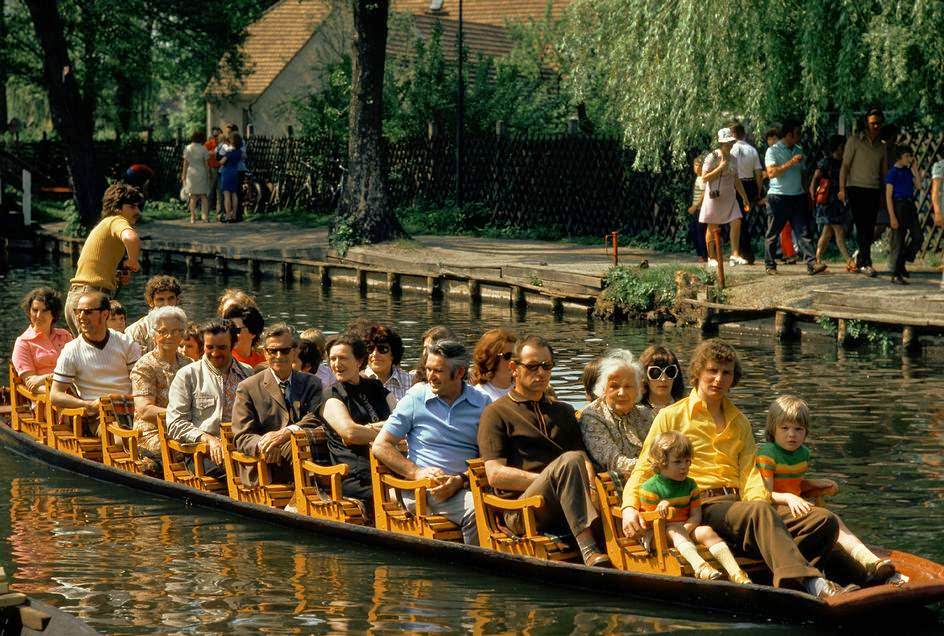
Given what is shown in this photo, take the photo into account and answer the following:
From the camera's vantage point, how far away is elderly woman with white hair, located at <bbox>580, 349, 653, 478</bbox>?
920 centimetres

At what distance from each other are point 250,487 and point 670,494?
3.35m

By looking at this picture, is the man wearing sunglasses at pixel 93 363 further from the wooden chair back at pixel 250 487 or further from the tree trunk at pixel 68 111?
the tree trunk at pixel 68 111

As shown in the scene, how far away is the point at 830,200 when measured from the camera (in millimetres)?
20781

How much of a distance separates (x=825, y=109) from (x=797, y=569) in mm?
14192

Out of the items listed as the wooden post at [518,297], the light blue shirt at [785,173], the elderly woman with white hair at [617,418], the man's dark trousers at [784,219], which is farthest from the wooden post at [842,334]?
the elderly woman with white hair at [617,418]

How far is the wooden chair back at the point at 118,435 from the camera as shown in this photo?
39.3 ft

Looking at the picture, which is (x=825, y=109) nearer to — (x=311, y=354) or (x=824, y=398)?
(x=824, y=398)

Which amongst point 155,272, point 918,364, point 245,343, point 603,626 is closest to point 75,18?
point 155,272

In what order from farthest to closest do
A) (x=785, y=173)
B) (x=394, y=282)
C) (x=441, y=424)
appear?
(x=394, y=282)
(x=785, y=173)
(x=441, y=424)

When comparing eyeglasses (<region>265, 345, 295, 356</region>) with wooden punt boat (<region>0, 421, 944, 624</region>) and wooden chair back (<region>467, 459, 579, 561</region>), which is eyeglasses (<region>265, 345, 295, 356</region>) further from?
wooden chair back (<region>467, 459, 579, 561</region>)

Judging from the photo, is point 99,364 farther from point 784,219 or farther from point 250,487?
point 784,219

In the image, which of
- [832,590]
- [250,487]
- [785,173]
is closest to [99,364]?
[250,487]

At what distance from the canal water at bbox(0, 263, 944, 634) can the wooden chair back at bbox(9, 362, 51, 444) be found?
312mm

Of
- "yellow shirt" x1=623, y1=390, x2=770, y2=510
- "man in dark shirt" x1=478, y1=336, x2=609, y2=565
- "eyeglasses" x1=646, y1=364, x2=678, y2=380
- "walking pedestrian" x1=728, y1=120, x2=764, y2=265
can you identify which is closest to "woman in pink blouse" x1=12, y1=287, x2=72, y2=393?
"man in dark shirt" x1=478, y1=336, x2=609, y2=565
